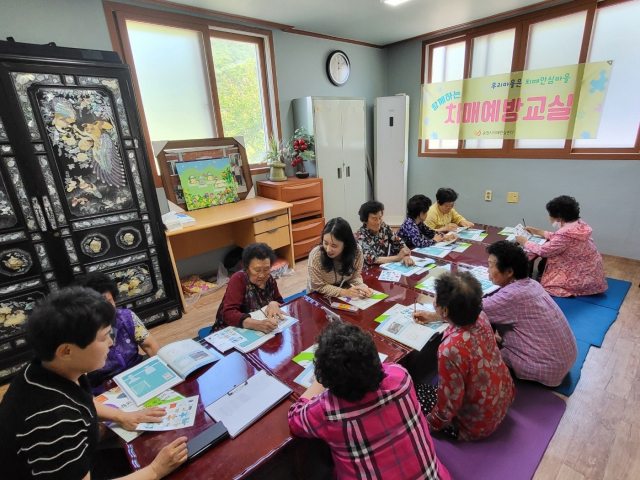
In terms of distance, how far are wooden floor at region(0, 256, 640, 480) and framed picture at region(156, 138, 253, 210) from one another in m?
1.43

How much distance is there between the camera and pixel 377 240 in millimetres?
2449

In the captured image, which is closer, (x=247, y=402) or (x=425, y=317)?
(x=247, y=402)

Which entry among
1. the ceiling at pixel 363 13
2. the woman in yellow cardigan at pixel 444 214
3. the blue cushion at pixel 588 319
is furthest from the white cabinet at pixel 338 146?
the blue cushion at pixel 588 319

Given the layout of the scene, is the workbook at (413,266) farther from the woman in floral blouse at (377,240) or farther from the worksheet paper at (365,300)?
the worksheet paper at (365,300)

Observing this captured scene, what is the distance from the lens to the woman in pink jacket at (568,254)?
8.17 feet

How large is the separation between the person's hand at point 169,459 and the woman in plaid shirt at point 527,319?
1.47 meters

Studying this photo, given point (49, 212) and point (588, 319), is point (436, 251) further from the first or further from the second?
point (49, 212)

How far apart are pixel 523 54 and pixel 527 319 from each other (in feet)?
11.5

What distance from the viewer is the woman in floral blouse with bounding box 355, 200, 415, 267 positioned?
2312 mm

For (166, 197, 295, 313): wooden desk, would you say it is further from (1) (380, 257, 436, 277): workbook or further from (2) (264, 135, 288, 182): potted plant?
(1) (380, 257, 436, 277): workbook

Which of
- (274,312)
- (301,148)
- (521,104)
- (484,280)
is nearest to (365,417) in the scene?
(274,312)

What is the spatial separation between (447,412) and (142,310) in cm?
238

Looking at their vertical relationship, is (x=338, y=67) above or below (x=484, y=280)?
above

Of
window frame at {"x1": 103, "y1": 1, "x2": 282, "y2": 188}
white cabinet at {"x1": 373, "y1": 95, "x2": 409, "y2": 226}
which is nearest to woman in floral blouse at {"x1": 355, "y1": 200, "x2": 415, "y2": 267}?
window frame at {"x1": 103, "y1": 1, "x2": 282, "y2": 188}
